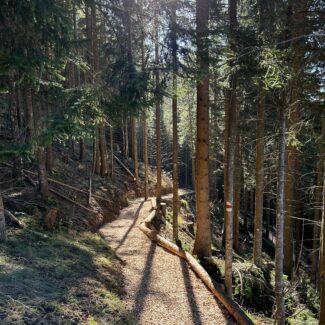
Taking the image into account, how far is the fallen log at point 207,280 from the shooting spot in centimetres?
614

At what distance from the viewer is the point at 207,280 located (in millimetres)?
7680

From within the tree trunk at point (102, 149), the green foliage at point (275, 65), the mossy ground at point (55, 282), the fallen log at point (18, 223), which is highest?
the green foliage at point (275, 65)

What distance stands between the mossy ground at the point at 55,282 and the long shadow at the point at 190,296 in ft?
5.14

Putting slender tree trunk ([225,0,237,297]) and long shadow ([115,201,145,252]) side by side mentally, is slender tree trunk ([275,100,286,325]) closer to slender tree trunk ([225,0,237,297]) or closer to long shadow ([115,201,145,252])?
slender tree trunk ([225,0,237,297])

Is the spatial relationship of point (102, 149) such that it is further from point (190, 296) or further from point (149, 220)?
point (190, 296)

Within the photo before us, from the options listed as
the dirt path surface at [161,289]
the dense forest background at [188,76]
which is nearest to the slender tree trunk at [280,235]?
the dense forest background at [188,76]

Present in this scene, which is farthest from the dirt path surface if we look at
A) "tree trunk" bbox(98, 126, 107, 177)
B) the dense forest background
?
"tree trunk" bbox(98, 126, 107, 177)

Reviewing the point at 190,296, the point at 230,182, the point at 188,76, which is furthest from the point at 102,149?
the point at 190,296

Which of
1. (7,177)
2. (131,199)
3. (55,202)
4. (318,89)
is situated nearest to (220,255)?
(55,202)

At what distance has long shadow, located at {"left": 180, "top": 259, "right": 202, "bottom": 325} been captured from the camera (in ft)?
20.4

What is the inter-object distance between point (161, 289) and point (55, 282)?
9.34 feet

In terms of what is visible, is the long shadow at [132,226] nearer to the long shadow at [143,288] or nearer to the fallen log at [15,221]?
the long shadow at [143,288]

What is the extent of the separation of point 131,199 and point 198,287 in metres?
13.0

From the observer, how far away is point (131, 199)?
20.2 m
